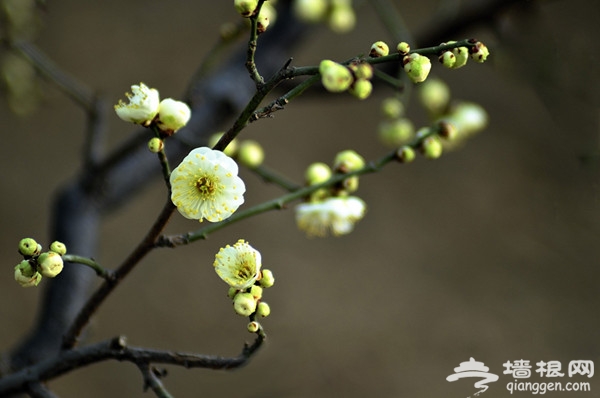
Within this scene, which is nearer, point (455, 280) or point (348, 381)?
point (348, 381)

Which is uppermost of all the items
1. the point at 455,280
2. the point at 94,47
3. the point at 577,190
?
the point at 94,47

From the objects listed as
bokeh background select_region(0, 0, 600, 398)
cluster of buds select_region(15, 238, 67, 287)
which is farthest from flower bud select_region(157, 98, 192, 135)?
bokeh background select_region(0, 0, 600, 398)

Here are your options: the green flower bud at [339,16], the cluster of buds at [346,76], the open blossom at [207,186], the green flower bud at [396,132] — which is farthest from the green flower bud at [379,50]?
the green flower bud at [339,16]

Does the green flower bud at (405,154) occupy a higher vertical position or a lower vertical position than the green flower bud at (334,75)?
higher

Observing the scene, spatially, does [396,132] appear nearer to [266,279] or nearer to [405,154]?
[405,154]

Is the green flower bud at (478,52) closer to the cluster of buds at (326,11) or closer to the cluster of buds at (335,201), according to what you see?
the cluster of buds at (335,201)

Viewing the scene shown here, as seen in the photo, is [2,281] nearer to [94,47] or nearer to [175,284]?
[175,284]

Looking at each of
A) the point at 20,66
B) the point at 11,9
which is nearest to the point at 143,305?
the point at 20,66

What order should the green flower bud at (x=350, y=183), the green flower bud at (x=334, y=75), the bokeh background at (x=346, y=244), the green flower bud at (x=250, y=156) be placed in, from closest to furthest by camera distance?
the green flower bud at (x=334, y=75)
the green flower bud at (x=350, y=183)
the green flower bud at (x=250, y=156)
the bokeh background at (x=346, y=244)
